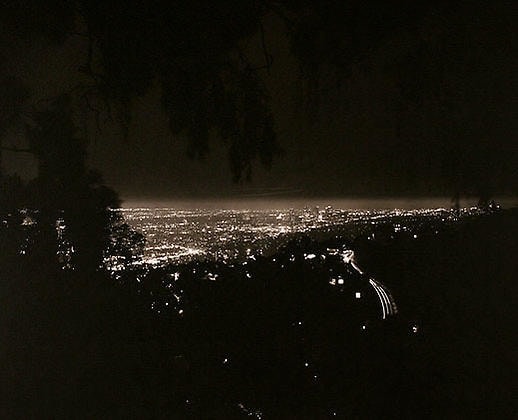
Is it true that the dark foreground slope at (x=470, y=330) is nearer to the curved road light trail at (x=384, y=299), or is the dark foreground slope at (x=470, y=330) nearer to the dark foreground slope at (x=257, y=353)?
the dark foreground slope at (x=257, y=353)

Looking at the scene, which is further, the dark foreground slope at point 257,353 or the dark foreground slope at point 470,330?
the dark foreground slope at point 470,330

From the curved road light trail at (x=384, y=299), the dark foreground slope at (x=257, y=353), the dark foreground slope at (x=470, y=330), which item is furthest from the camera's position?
the curved road light trail at (x=384, y=299)

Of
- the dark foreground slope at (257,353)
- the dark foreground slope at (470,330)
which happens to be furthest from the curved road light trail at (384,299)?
the dark foreground slope at (470,330)

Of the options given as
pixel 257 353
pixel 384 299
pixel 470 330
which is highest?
pixel 470 330

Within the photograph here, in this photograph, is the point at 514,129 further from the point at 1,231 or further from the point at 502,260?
the point at 1,231

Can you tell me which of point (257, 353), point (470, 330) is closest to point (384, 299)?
point (257, 353)

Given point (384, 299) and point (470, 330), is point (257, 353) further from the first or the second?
point (384, 299)

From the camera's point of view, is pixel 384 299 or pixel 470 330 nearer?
pixel 470 330

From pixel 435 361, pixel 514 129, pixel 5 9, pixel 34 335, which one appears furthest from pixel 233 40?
pixel 435 361

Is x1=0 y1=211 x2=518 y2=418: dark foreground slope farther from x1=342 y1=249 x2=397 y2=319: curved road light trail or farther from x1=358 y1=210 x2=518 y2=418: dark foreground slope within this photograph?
x1=342 y1=249 x2=397 y2=319: curved road light trail
